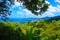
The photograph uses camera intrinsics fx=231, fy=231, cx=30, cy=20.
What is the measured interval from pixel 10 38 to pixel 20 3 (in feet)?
3.09

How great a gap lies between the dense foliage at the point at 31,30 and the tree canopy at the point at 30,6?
32 centimetres

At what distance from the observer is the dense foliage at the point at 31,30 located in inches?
207

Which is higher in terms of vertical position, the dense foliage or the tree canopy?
A: the tree canopy

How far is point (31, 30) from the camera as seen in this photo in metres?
5.51

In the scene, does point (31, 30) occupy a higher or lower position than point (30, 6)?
lower

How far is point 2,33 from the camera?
17.2 feet

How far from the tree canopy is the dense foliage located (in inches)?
12.8

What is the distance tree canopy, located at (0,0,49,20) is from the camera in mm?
5531

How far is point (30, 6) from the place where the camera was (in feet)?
18.7

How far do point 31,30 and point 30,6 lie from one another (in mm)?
616

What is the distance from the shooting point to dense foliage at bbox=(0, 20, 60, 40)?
5.25 m

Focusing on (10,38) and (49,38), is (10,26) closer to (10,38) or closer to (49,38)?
(10,38)

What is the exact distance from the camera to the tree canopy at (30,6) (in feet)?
18.1

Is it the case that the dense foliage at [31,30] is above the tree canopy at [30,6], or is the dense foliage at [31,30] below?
below
